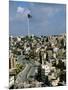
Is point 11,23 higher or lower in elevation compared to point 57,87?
higher

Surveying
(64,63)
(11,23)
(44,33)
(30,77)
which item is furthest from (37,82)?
(11,23)

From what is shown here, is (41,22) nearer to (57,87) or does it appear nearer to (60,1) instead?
(60,1)

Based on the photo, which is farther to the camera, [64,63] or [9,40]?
[64,63]

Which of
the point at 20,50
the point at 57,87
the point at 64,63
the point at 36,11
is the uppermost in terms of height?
the point at 36,11

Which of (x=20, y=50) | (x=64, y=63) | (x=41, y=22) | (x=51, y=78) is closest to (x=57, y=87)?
(x=51, y=78)

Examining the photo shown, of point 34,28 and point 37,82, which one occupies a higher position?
point 34,28

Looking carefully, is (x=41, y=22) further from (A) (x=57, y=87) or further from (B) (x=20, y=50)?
(A) (x=57, y=87)
